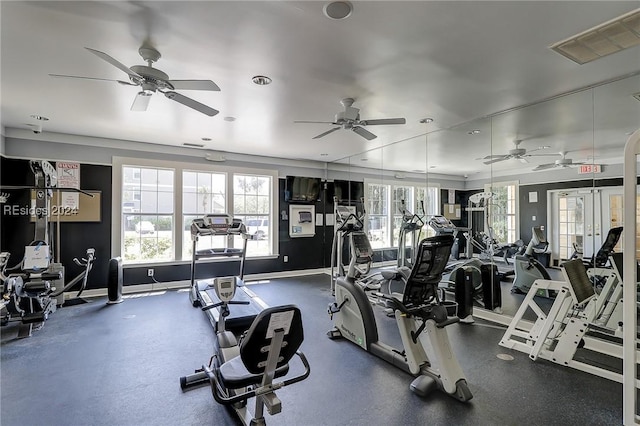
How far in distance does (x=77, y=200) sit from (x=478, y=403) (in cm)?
632

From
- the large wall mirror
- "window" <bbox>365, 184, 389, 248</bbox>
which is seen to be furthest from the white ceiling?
"window" <bbox>365, 184, 389, 248</bbox>

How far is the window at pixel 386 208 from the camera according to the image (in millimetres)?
6340

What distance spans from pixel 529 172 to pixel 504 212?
68 cm

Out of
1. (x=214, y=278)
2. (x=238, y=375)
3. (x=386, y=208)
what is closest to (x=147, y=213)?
(x=214, y=278)

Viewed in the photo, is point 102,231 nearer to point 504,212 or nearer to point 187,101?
point 187,101

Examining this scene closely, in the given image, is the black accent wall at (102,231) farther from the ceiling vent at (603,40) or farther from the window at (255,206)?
the ceiling vent at (603,40)

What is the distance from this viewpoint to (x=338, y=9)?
1989mm

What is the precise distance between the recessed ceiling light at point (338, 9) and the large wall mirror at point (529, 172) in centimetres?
288

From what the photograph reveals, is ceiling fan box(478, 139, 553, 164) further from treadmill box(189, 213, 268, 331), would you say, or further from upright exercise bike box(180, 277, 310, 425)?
upright exercise bike box(180, 277, 310, 425)

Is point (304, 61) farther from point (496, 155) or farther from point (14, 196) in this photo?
point (14, 196)

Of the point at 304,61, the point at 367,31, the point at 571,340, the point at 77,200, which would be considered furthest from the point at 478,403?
the point at 77,200

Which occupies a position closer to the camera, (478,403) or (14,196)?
(478,403)

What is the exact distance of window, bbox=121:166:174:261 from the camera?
573 centimetres

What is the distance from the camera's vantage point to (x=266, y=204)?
7.11m
